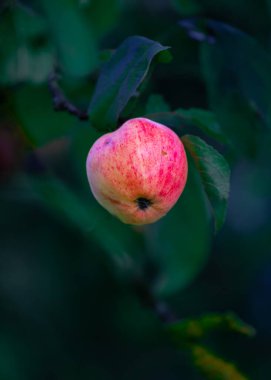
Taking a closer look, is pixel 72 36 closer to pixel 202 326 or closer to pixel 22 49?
pixel 22 49

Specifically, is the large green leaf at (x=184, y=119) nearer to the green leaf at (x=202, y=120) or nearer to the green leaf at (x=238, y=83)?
the green leaf at (x=202, y=120)

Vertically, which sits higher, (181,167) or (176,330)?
(181,167)

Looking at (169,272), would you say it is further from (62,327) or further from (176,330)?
(62,327)

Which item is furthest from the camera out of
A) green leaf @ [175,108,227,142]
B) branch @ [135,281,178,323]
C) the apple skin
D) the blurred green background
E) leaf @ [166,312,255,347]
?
branch @ [135,281,178,323]

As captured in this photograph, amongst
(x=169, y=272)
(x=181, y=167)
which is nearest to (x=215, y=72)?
(x=181, y=167)

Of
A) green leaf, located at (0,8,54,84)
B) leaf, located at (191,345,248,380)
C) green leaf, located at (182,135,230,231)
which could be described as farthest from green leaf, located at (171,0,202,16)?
leaf, located at (191,345,248,380)

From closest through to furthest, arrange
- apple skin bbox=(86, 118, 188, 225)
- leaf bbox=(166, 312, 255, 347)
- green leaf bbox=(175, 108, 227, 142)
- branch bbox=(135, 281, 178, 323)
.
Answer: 1. apple skin bbox=(86, 118, 188, 225)
2. green leaf bbox=(175, 108, 227, 142)
3. leaf bbox=(166, 312, 255, 347)
4. branch bbox=(135, 281, 178, 323)

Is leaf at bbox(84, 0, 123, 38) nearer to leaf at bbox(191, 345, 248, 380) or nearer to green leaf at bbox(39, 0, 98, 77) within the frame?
green leaf at bbox(39, 0, 98, 77)
